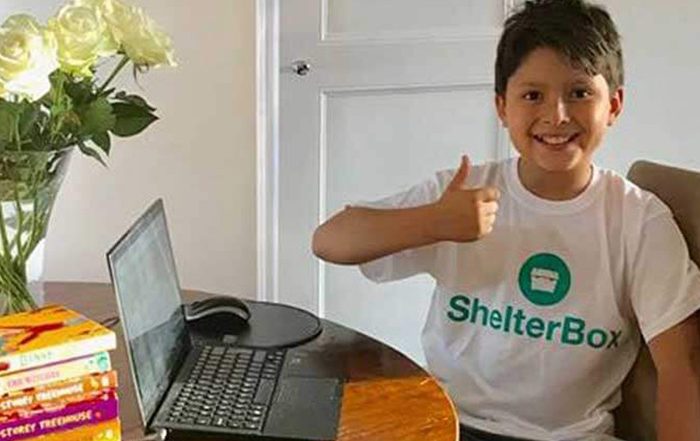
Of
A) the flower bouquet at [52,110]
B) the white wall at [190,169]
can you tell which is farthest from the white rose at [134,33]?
the white wall at [190,169]

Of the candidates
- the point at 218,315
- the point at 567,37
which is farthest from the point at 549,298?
the point at 218,315

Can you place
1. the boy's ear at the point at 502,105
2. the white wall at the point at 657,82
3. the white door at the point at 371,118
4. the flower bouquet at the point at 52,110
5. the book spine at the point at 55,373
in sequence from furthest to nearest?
the white wall at the point at 657,82 < the white door at the point at 371,118 < the boy's ear at the point at 502,105 < the flower bouquet at the point at 52,110 < the book spine at the point at 55,373

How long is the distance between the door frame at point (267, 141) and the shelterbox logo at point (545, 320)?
0.98 m

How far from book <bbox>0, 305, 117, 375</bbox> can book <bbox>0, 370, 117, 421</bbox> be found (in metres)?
0.03

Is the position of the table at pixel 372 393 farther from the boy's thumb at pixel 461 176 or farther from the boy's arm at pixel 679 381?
the boy's arm at pixel 679 381

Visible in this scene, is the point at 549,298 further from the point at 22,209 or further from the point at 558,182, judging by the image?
the point at 22,209

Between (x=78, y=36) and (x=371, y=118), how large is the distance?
6.09 ft

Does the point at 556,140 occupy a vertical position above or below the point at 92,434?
above

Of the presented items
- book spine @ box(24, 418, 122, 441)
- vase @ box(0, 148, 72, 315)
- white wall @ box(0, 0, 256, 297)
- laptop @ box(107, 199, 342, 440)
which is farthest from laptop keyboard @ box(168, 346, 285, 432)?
white wall @ box(0, 0, 256, 297)

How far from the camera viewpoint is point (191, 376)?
142cm

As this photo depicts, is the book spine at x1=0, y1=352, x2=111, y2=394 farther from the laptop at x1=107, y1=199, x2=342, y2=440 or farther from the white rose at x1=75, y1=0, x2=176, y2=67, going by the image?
the white rose at x1=75, y1=0, x2=176, y2=67

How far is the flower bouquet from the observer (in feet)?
4.12

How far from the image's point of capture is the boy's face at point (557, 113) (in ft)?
5.69

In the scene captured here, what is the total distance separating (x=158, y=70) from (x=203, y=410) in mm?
1284
